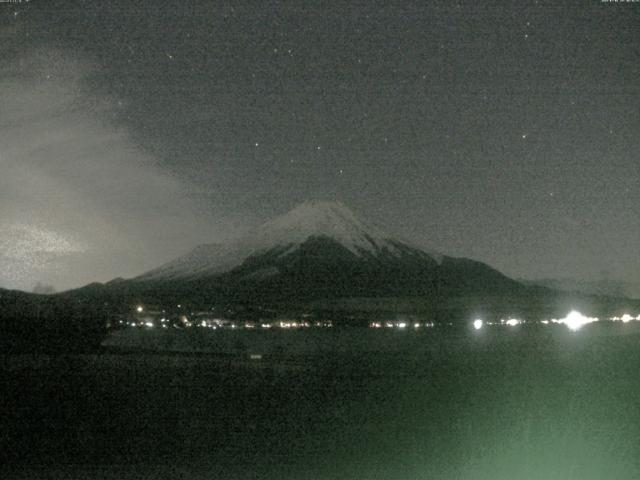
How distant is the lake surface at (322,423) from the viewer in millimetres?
10156

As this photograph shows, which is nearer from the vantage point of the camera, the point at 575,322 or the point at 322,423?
the point at 322,423

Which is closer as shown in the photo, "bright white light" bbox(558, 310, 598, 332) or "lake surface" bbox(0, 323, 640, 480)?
"lake surface" bbox(0, 323, 640, 480)

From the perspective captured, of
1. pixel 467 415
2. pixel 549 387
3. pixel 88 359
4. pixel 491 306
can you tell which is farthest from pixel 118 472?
pixel 491 306

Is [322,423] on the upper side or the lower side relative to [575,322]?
lower

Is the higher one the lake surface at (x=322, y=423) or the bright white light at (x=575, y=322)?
the bright white light at (x=575, y=322)

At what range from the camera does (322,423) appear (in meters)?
13.7

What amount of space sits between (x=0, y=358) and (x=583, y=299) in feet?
620

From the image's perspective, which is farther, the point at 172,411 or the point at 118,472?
the point at 172,411

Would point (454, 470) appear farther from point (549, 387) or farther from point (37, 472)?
point (549, 387)

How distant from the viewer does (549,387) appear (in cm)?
1872

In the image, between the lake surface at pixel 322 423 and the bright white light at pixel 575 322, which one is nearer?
the lake surface at pixel 322 423

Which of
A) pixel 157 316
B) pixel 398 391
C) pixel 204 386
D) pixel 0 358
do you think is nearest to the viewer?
pixel 398 391

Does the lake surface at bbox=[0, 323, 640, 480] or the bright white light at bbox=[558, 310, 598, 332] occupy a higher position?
the bright white light at bbox=[558, 310, 598, 332]

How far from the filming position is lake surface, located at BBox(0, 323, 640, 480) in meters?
10.2
